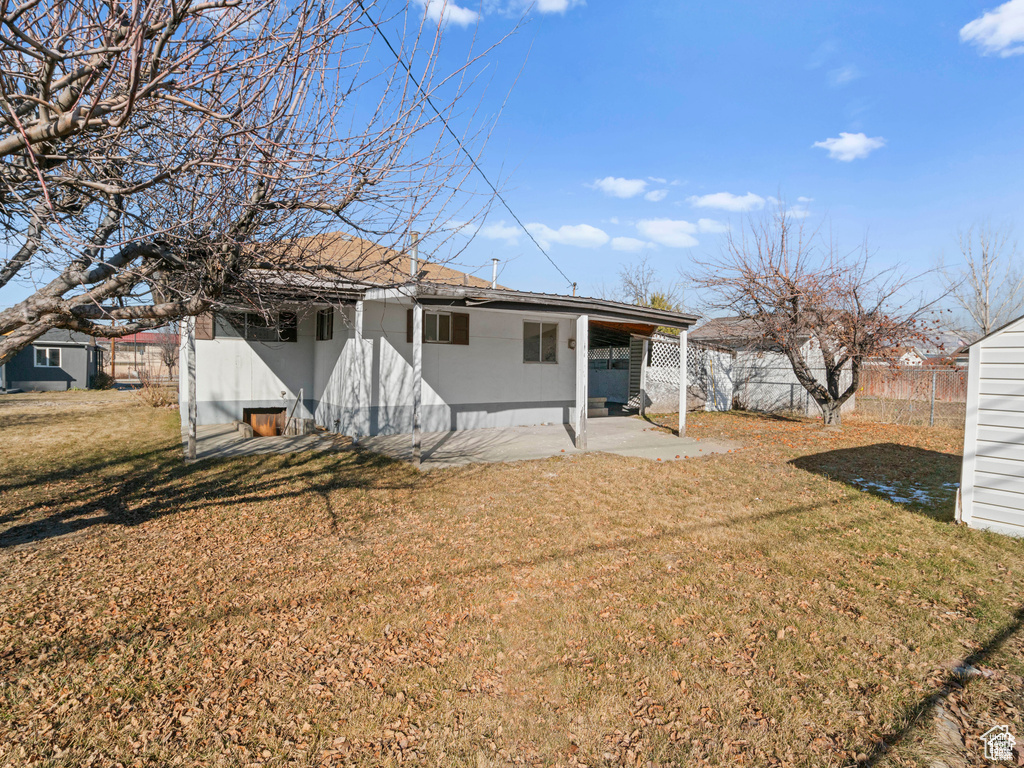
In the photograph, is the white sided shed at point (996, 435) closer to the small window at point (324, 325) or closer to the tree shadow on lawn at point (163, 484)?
the tree shadow on lawn at point (163, 484)

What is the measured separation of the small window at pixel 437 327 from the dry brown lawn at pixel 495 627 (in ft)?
16.9

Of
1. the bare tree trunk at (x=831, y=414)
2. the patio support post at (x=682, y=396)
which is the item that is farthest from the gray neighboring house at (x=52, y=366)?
the bare tree trunk at (x=831, y=414)

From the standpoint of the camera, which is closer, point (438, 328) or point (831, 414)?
point (438, 328)

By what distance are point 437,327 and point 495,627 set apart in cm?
861

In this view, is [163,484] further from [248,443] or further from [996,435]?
[996,435]

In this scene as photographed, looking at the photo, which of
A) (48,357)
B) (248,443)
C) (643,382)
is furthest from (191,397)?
(48,357)

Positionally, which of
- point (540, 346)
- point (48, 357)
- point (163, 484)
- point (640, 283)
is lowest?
point (163, 484)

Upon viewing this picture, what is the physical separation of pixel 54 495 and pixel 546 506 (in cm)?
592

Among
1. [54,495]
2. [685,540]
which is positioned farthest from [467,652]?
[54,495]

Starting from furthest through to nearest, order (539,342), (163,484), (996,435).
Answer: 1. (539,342)
2. (163,484)
3. (996,435)

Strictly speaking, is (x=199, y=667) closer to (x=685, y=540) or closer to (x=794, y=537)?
(x=685, y=540)

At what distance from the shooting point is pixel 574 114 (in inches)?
328

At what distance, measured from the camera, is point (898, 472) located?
826cm

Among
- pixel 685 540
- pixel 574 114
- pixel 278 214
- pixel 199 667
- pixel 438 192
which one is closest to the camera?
pixel 199 667
